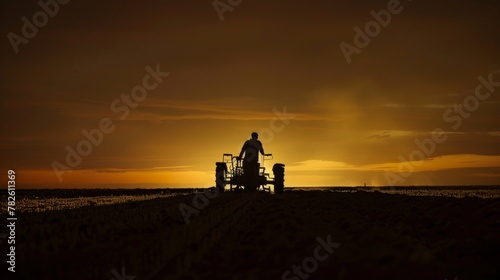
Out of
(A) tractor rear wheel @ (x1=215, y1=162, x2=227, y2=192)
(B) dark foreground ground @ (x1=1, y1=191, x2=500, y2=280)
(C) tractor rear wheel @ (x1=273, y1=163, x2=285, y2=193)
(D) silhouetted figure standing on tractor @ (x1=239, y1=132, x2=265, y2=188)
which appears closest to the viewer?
(B) dark foreground ground @ (x1=1, y1=191, x2=500, y2=280)

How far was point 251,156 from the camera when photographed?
43.2m

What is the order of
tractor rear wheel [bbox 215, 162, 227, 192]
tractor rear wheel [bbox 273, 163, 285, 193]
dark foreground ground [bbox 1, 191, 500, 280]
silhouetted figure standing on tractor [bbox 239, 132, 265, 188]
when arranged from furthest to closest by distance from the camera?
tractor rear wheel [bbox 215, 162, 227, 192] → tractor rear wheel [bbox 273, 163, 285, 193] → silhouetted figure standing on tractor [bbox 239, 132, 265, 188] → dark foreground ground [bbox 1, 191, 500, 280]

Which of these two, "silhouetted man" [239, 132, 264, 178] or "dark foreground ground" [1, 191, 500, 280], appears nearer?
"dark foreground ground" [1, 191, 500, 280]

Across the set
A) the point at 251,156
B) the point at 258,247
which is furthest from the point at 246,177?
the point at 258,247

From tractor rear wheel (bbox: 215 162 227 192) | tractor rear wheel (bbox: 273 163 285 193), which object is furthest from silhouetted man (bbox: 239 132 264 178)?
tractor rear wheel (bbox: 215 162 227 192)

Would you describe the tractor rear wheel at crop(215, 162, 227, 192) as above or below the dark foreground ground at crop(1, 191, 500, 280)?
above

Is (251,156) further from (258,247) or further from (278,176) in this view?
(258,247)

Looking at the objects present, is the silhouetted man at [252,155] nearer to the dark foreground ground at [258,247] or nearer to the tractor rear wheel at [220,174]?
the tractor rear wheel at [220,174]

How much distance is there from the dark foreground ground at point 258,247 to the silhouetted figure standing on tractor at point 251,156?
22582 mm

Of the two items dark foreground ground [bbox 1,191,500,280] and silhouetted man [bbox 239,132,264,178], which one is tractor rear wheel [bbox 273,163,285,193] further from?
dark foreground ground [bbox 1,191,500,280]

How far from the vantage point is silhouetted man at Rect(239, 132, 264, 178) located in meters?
42.7

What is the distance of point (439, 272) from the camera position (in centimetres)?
1005

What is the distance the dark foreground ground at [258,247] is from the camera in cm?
1032

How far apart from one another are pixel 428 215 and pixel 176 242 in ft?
33.9
